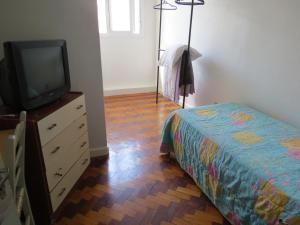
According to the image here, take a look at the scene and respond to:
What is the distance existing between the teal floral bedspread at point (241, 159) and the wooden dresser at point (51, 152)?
2.97 ft

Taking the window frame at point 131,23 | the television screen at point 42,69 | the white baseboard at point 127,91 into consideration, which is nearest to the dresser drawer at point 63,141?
the television screen at point 42,69

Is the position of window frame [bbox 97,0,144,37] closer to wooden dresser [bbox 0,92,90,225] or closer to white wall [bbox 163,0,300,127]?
white wall [bbox 163,0,300,127]


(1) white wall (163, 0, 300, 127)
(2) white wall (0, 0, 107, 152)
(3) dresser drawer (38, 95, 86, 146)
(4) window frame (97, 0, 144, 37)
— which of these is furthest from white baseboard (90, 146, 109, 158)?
(4) window frame (97, 0, 144, 37)

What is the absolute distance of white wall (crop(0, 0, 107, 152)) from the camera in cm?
168

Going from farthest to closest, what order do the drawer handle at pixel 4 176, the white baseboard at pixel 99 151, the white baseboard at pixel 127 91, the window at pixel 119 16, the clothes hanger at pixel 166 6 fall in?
1. the white baseboard at pixel 127 91
2. the window at pixel 119 16
3. the clothes hanger at pixel 166 6
4. the white baseboard at pixel 99 151
5. the drawer handle at pixel 4 176

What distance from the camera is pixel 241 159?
54.7 inches

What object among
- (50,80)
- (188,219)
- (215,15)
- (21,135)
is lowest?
(188,219)

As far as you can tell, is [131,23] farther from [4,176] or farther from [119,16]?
[4,176]

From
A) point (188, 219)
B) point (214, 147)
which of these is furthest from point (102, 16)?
point (188, 219)

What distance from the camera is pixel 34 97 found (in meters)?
1.46

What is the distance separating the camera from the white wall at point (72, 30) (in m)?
1.68

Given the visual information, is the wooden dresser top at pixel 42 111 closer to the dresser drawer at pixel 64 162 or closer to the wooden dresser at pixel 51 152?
the wooden dresser at pixel 51 152

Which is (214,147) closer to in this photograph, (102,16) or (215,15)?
(215,15)

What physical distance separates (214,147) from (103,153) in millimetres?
1245
